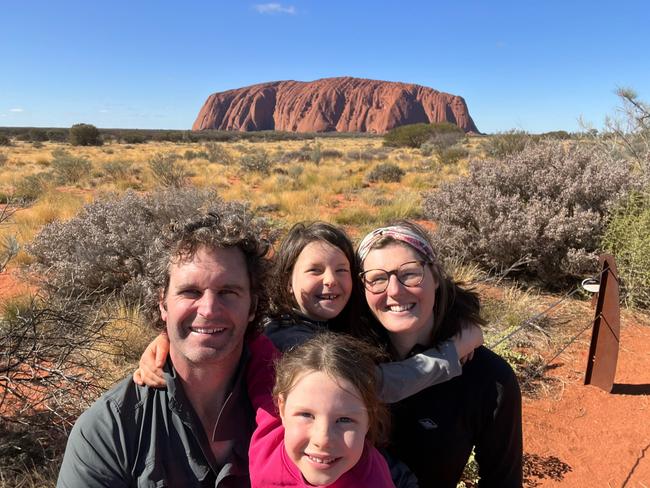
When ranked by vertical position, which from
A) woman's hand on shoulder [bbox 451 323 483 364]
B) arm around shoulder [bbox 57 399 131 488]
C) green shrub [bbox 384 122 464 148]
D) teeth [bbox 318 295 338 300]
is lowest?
arm around shoulder [bbox 57 399 131 488]

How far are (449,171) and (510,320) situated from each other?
13328mm

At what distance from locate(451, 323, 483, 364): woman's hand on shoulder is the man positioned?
791mm

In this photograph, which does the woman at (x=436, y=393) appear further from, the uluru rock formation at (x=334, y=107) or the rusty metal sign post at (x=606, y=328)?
the uluru rock formation at (x=334, y=107)

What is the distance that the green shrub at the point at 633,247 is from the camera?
557 cm

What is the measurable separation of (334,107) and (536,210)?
124m

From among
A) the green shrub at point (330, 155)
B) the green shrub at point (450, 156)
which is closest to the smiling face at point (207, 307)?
the green shrub at point (450, 156)

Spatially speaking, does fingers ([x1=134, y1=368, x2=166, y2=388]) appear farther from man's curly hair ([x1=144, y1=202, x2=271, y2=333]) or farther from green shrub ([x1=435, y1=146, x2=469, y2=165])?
green shrub ([x1=435, y1=146, x2=469, y2=165])

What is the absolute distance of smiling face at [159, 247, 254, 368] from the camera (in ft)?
5.25

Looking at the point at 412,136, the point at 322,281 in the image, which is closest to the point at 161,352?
the point at 322,281

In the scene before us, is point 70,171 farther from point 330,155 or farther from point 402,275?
point 402,275

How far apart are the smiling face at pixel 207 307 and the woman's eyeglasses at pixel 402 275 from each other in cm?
50

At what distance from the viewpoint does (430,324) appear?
1.91 meters

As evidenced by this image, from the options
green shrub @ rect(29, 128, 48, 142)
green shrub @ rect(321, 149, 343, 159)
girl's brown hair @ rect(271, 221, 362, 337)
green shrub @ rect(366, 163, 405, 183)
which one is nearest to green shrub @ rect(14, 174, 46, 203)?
green shrub @ rect(366, 163, 405, 183)

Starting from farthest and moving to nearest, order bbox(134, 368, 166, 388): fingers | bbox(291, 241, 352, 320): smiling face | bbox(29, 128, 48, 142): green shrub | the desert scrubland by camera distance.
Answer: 1. bbox(29, 128, 48, 142): green shrub
2. the desert scrubland
3. bbox(291, 241, 352, 320): smiling face
4. bbox(134, 368, 166, 388): fingers
